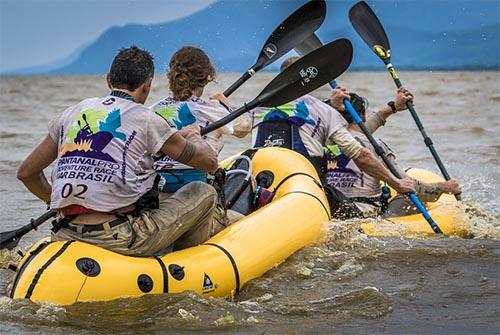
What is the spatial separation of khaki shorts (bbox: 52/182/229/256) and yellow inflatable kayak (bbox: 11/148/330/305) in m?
0.06

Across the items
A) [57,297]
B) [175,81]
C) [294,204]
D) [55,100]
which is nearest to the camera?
[57,297]

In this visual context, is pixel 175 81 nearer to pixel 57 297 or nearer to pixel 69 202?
pixel 69 202

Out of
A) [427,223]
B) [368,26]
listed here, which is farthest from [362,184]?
[368,26]

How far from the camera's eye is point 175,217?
5215 mm

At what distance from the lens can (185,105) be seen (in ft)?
18.9

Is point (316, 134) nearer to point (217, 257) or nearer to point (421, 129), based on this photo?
point (421, 129)

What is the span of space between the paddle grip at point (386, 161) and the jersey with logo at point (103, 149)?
2654 mm

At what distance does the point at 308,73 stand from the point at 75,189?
2.13 m

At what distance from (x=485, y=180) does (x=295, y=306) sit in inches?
240

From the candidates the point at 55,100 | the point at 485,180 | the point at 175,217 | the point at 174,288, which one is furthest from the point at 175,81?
the point at 55,100

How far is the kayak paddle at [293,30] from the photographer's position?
7.55 meters

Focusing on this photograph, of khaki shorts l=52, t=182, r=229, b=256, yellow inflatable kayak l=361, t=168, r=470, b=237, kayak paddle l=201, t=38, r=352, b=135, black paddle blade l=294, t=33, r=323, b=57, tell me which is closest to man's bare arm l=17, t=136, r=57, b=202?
khaki shorts l=52, t=182, r=229, b=256

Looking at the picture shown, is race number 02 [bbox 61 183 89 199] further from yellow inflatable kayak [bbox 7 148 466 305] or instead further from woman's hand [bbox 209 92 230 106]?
woman's hand [bbox 209 92 230 106]

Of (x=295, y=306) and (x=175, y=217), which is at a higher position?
(x=175, y=217)
